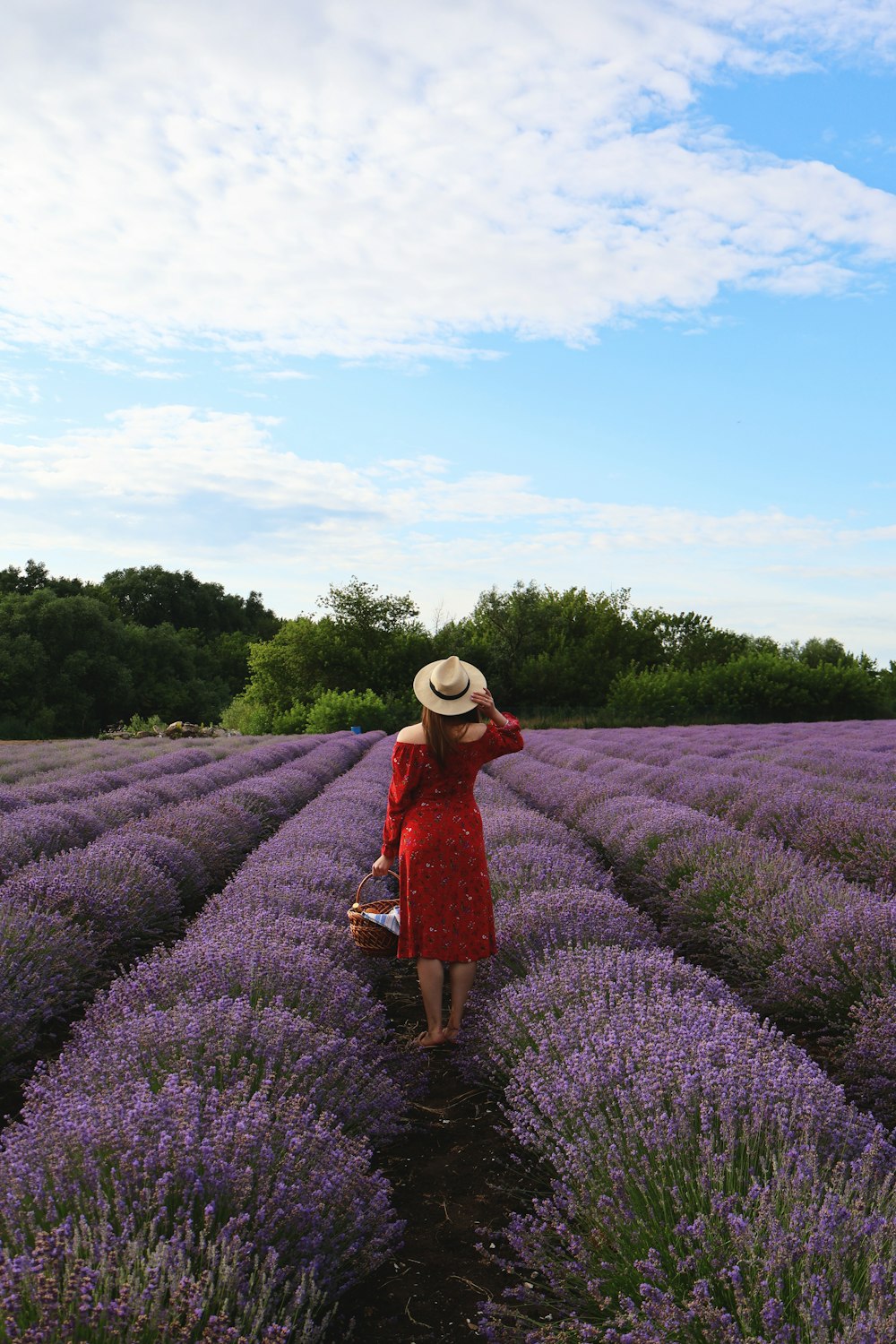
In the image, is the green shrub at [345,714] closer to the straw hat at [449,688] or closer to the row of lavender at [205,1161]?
the straw hat at [449,688]

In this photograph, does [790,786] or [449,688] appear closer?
[449,688]

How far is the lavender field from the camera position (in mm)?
1479

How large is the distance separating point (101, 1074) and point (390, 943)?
1.50 metres

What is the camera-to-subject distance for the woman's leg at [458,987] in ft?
11.5

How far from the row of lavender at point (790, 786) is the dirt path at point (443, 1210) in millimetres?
2599

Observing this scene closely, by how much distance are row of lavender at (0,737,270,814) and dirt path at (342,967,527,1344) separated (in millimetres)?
5373

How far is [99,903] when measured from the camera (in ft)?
14.8

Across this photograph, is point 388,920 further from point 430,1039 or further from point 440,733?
point 440,733

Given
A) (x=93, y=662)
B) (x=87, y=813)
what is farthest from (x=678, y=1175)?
(x=93, y=662)

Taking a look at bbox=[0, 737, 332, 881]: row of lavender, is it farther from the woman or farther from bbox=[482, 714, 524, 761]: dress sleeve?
bbox=[482, 714, 524, 761]: dress sleeve

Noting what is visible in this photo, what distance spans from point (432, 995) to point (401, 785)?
80cm

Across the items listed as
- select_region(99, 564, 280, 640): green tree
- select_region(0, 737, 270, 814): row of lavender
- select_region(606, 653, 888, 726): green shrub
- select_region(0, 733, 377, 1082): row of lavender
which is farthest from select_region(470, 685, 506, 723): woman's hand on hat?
select_region(99, 564, 280, 640): green tree

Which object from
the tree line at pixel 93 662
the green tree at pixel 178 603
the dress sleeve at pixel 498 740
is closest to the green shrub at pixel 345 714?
the tree line at pixel 93 662

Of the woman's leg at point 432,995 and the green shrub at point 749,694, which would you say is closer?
the woman's leg at point 432,995
